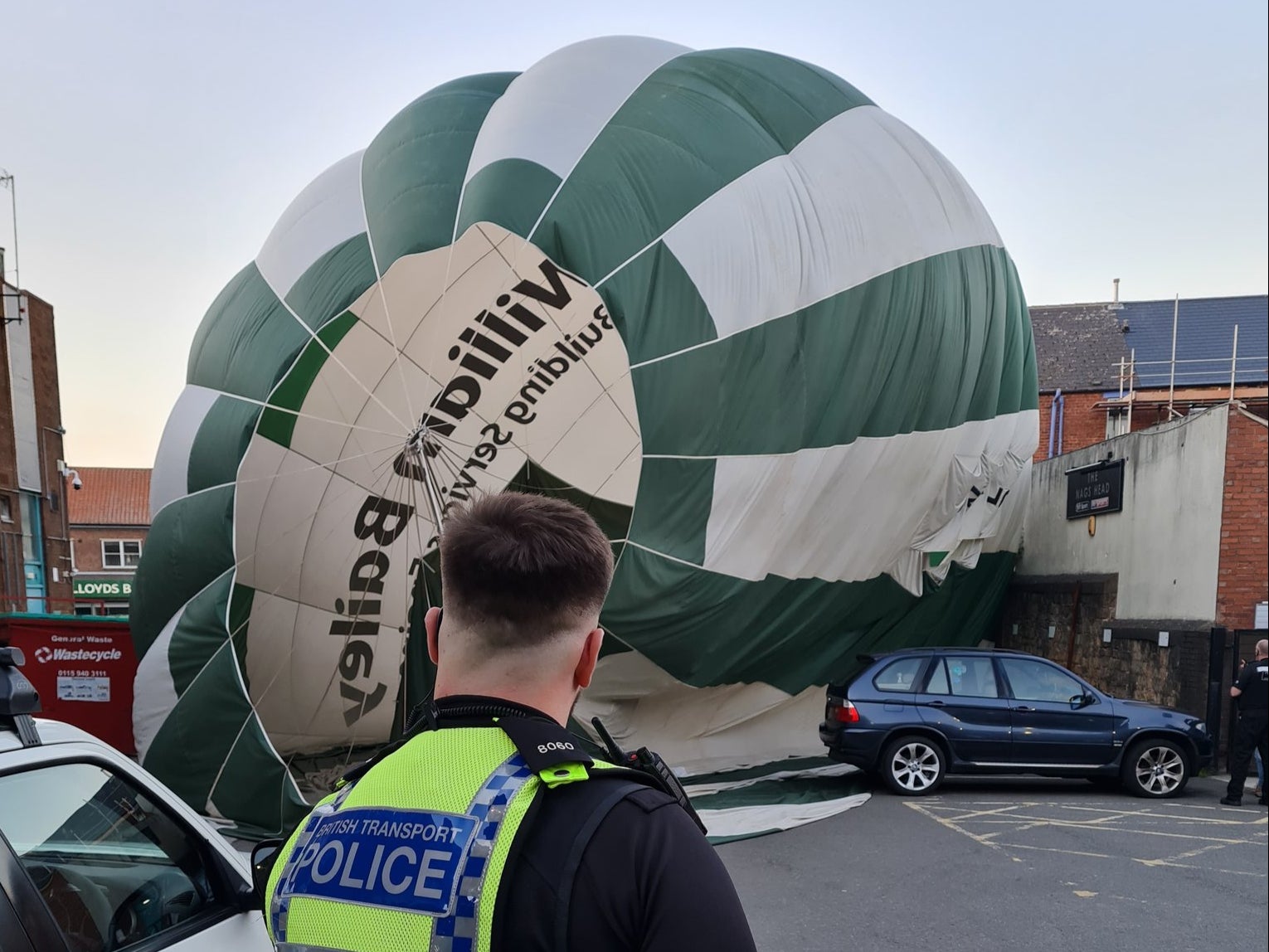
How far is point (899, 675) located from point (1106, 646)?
4.57 meters

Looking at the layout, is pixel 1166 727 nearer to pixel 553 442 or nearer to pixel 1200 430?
pixel 1200 430

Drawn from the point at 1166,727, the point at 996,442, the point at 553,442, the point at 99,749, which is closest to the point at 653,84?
the point at 553,442

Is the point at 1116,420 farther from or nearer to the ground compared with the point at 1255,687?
farther from the ground

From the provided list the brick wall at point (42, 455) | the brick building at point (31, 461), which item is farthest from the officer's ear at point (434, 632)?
the brick wall at point (42, 455)

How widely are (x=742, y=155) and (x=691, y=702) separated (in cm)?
538

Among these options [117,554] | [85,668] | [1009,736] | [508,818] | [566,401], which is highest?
[566,401]

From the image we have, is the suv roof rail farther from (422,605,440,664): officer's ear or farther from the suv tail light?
the suv tail light

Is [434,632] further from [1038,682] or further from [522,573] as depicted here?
[1038,682]

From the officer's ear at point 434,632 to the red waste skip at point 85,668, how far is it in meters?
9.07

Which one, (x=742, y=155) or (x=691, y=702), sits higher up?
(x=742, y=155)

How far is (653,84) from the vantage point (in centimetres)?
941

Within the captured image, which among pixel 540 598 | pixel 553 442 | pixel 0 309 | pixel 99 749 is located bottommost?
pixel 99 749

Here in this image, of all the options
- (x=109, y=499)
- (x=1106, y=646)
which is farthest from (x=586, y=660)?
(x=109, y=499)

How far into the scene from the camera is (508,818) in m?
1.27
